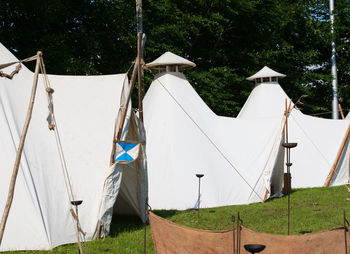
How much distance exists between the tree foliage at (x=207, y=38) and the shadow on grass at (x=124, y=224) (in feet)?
25.0

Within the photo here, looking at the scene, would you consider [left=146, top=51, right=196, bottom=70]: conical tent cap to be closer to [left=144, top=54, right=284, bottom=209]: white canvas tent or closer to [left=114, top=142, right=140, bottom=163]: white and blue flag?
[left=144, top=54, right=284, bottom=209]: white canvas tent

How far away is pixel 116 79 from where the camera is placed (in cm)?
787

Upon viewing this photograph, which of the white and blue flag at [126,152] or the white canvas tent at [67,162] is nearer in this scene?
the white canvas tent at [67,162]

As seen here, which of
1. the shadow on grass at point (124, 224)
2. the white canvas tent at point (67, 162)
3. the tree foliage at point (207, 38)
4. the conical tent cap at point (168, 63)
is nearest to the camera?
the white canvas tent at point (67, 162)

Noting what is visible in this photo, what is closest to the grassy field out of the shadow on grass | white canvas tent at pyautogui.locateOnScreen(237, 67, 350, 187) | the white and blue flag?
the shadow on grass

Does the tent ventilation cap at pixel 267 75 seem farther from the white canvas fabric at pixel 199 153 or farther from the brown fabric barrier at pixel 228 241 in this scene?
the brown fabric barrier at pixel 228 241

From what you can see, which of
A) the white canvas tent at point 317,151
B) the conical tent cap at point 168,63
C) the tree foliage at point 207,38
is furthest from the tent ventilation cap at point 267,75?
the conical tent cap at point 168,63

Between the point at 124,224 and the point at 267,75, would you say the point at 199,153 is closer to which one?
the point at 124,224

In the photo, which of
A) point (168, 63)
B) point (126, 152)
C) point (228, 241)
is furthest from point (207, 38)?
point (228, 241)

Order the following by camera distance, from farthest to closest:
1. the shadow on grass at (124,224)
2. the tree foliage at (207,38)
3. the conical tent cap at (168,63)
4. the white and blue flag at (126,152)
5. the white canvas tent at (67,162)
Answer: the tree foliage at (207,38), the conical tent cap at (168,63), the shadow on grass at (124,224), the white and blue flag at (126,152), the white canvas tent at (67,162)

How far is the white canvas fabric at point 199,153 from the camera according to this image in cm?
957

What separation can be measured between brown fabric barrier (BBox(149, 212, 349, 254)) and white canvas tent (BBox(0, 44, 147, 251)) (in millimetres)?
1872

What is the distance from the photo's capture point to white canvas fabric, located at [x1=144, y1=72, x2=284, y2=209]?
31.4ft

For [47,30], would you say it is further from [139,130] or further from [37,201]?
[37,201]
